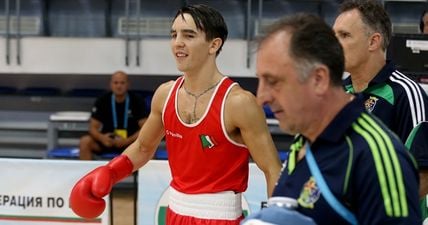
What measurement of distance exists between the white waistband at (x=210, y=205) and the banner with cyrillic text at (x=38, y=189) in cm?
167

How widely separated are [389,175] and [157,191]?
3390 millimetres

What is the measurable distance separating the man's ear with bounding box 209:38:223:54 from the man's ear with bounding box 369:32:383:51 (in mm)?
779

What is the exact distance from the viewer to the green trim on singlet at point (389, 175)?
63.2 inches

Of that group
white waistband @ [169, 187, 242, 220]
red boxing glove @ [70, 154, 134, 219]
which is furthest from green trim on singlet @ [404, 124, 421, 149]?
red boxing glove @ [70, 154, 134, 219]

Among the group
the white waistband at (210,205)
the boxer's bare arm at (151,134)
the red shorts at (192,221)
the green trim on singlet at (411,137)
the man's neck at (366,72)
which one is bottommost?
the red shorts at (192,221)

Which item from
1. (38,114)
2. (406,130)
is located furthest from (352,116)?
(38,114)

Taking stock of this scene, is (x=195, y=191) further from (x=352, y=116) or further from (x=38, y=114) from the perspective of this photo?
(x=38, y=114)

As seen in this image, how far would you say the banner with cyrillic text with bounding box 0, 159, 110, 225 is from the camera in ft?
16.0

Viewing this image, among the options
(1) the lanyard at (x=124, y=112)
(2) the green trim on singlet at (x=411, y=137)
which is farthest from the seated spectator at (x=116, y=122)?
(2) the green trim on singlet at (x=411, y=137)

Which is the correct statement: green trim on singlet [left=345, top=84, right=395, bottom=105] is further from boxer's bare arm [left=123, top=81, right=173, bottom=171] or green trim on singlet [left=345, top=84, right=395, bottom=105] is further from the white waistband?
boxer's bare arm [left=123, top=81, right=173, bottom=171]

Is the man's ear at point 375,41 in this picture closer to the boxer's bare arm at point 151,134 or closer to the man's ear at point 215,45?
the man's ear at point 215,45

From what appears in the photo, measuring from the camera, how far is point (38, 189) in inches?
194

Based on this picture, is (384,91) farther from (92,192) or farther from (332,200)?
(92,192)

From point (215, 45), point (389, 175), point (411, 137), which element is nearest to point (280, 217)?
point (389, 175)
